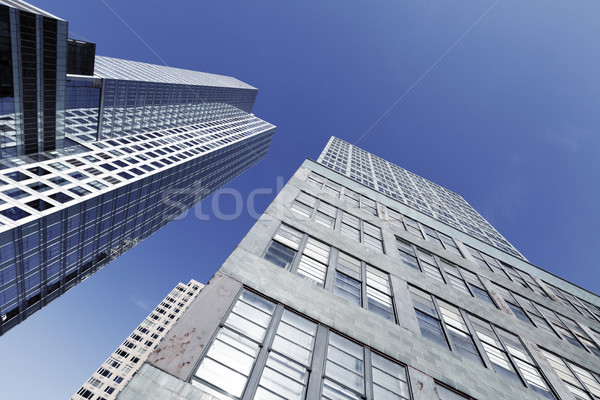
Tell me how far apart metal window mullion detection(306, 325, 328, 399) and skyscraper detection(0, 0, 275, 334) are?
53.7 m

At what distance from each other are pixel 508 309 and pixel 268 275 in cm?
1603

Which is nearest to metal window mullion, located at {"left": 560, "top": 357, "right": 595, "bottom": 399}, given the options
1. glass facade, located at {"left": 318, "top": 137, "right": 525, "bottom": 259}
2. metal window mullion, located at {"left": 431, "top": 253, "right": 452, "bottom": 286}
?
metal window mullion, located at {"left": 431, "top": 253, "right": 452, "bottom": 286}

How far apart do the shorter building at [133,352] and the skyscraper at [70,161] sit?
111ft

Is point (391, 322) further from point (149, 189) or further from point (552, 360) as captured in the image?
point (149, 189)

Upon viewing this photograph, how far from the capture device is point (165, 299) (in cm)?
11931

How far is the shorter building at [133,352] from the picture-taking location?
289 ft

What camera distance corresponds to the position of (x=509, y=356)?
14.4 m

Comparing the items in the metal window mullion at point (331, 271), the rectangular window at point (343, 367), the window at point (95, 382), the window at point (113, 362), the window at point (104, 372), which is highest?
Result: the metal window mullion at point (331, 271)

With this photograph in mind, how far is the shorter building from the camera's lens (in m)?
88.1

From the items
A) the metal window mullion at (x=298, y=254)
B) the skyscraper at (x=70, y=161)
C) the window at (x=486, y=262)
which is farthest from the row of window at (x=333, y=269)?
the skyscraper at (x=70, y=161)

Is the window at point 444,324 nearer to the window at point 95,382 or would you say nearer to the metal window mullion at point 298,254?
the metal window mullion at point 298,254

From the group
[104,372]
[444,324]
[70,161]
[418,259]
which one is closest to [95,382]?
[104,372]

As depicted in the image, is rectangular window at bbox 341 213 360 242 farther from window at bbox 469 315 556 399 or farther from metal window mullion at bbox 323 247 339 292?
window at bbox 469 315 556 399

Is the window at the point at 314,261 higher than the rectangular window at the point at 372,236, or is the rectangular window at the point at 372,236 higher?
the rectangular window at the point at 372,236
